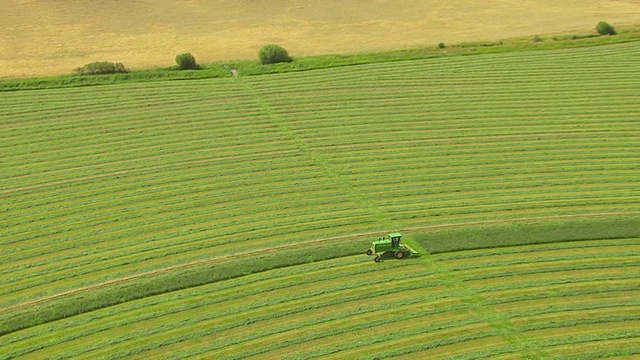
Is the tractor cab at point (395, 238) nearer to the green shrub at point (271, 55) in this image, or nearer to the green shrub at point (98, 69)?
the green shrub at point (271, 55)

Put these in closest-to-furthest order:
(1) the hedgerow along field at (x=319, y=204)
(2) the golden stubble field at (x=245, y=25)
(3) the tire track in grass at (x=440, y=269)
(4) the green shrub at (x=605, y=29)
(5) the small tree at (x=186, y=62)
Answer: (3) the tire track in grass at (x=440, y=269)
(1) the hedgerow along field at (x=319, y=204)
(5) the small tree at (x=186, y=62)
(2) the golden stubble field at (x=245, y=25)
(4) the green shrub at (x=605, y=29)

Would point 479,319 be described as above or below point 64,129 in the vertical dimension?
below

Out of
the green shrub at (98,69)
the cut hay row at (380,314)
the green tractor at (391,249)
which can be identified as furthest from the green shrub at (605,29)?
the green shrub at (98,69)

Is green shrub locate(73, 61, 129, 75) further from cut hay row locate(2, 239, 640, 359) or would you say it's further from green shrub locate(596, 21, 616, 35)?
green shrub locate(596, 21, 616, 35)

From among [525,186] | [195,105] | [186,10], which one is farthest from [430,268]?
[186,10]

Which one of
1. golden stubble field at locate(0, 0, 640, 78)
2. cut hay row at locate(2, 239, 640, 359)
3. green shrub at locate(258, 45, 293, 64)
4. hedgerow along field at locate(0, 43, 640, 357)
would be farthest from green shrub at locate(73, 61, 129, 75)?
cut hay row at locate(2, 239, 640, 359)

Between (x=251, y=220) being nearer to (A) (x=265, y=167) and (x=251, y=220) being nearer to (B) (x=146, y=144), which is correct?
(A) (x=265, y=167)
